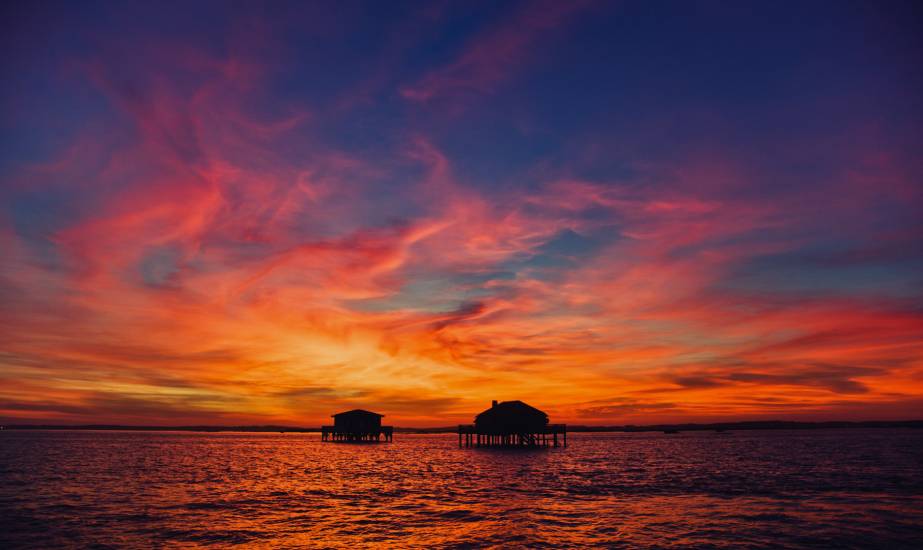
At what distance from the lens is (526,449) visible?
98000 millimetres

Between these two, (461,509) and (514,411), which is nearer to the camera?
(461,509)

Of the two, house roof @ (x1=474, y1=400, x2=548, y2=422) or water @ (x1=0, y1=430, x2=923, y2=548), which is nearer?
water @ (x1=0, y1=430, x2=923, y2=548)

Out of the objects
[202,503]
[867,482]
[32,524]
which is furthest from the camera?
[867,482]

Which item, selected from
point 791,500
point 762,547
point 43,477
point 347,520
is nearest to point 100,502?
point 347,520

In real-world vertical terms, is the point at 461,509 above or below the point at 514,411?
below

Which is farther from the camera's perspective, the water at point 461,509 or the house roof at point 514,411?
the house roof at point 514,411

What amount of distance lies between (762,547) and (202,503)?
97.8ft

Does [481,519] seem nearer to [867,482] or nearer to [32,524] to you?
[32,524]

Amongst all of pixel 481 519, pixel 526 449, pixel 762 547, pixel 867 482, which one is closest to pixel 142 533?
pixel 481 519

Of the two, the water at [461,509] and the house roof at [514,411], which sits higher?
the house roof at [514,411]

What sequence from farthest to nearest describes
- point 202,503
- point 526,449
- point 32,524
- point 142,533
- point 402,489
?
point 526,449 < point 402,489 < point 202,503 < point 32,524 < point 142,533

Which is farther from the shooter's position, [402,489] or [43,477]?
[43,477]

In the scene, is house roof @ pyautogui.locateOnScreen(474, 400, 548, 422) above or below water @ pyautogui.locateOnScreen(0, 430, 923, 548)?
above

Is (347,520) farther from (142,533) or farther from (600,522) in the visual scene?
(600,522)
